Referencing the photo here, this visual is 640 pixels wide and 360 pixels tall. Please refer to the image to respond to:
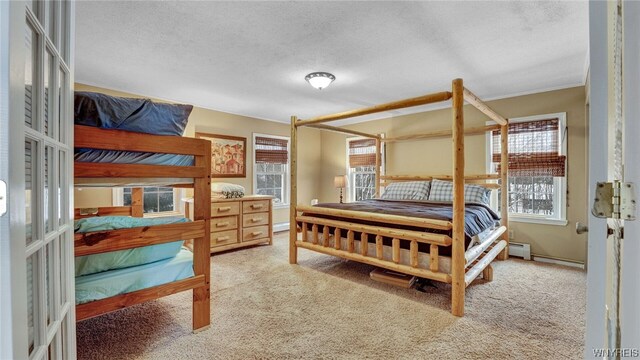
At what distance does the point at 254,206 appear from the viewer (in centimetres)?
443

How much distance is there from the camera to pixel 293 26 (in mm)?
2229

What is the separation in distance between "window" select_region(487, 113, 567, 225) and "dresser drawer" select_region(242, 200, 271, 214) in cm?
352

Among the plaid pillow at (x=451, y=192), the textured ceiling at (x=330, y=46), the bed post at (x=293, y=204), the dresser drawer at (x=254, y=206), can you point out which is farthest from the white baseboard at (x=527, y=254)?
the dresser drawer at (x=254, y=206)

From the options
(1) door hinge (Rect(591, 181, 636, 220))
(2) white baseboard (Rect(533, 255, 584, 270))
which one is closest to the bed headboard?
(1) door hinge (Rect(591, 181, 636, 220))

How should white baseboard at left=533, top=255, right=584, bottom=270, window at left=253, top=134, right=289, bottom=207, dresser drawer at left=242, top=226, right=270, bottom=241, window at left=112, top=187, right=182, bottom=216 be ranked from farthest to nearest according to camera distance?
window at left=253, top=134, right=289, bottom=207, dresser drawer at left=242, top=226, right=270, bottom=241, window at left=112, top=187, right=182, bottom=216, white baseboard at left=533, top=255, right=584, bottom=270

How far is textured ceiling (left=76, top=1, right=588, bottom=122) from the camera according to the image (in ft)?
6.64

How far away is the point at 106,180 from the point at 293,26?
1.70 m

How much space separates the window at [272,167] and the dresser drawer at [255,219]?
926mm

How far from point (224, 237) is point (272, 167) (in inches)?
79.4

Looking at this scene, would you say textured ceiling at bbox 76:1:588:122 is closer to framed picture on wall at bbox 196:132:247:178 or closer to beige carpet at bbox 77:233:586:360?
framed picture on wall at bbox 196:132:247:178

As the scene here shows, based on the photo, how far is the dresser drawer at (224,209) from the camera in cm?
392

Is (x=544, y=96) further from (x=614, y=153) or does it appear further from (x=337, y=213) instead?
(x=614, y=153)

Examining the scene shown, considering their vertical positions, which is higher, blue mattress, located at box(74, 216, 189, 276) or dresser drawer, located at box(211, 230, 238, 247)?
blue mattress, located at box(74, 216, 189, 276)

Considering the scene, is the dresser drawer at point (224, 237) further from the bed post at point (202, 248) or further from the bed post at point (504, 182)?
the bed post at point (504, 182)
